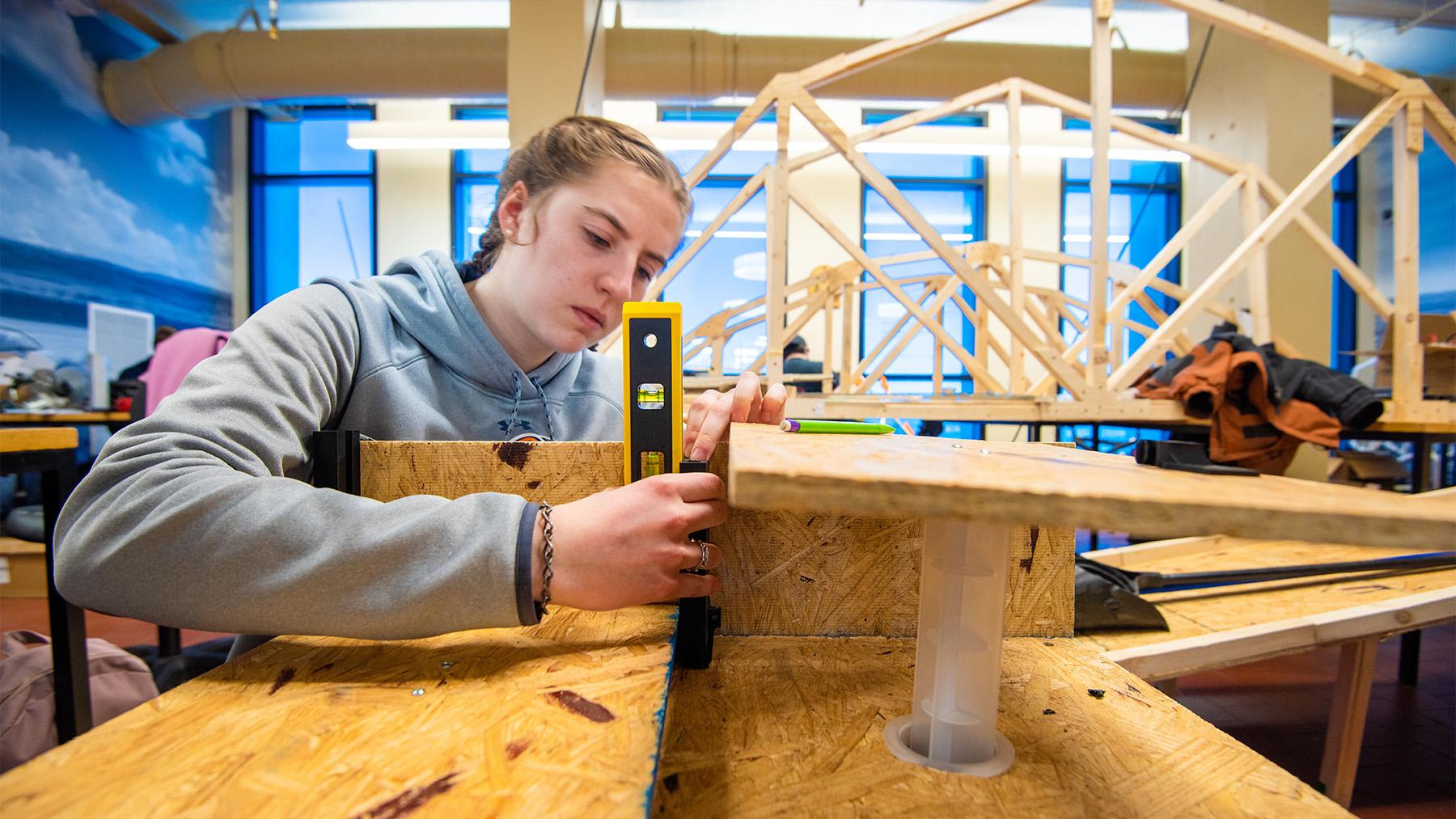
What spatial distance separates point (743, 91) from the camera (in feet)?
17.7

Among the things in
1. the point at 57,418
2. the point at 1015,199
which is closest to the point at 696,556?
the point at 1015,199

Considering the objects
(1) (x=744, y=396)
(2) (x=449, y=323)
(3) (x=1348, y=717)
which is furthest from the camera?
(3) (x=1348, y=717)

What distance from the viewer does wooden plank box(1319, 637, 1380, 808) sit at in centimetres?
159

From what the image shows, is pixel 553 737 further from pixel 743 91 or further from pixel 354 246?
pixel 354 246

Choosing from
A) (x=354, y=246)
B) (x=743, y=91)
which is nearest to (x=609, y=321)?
(x=743, y=91)

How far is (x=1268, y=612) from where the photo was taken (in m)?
1.39

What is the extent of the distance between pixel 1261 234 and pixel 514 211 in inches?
129

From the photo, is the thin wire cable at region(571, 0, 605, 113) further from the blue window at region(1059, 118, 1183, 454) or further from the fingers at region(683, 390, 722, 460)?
the blue window at region(1059, 118, 1183, 454)

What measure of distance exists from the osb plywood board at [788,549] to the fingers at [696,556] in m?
0.09

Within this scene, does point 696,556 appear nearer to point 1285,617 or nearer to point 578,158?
point 578,158

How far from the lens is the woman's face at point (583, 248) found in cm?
113

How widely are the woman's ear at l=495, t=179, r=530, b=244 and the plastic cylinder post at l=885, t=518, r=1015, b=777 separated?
3.26ft

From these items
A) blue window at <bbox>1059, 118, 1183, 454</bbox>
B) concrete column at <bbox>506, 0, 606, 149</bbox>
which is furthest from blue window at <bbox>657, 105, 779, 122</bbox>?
blue window at <bbox>1059, 118, 1183, 454</bbox>

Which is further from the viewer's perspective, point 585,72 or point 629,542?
point 585,72
